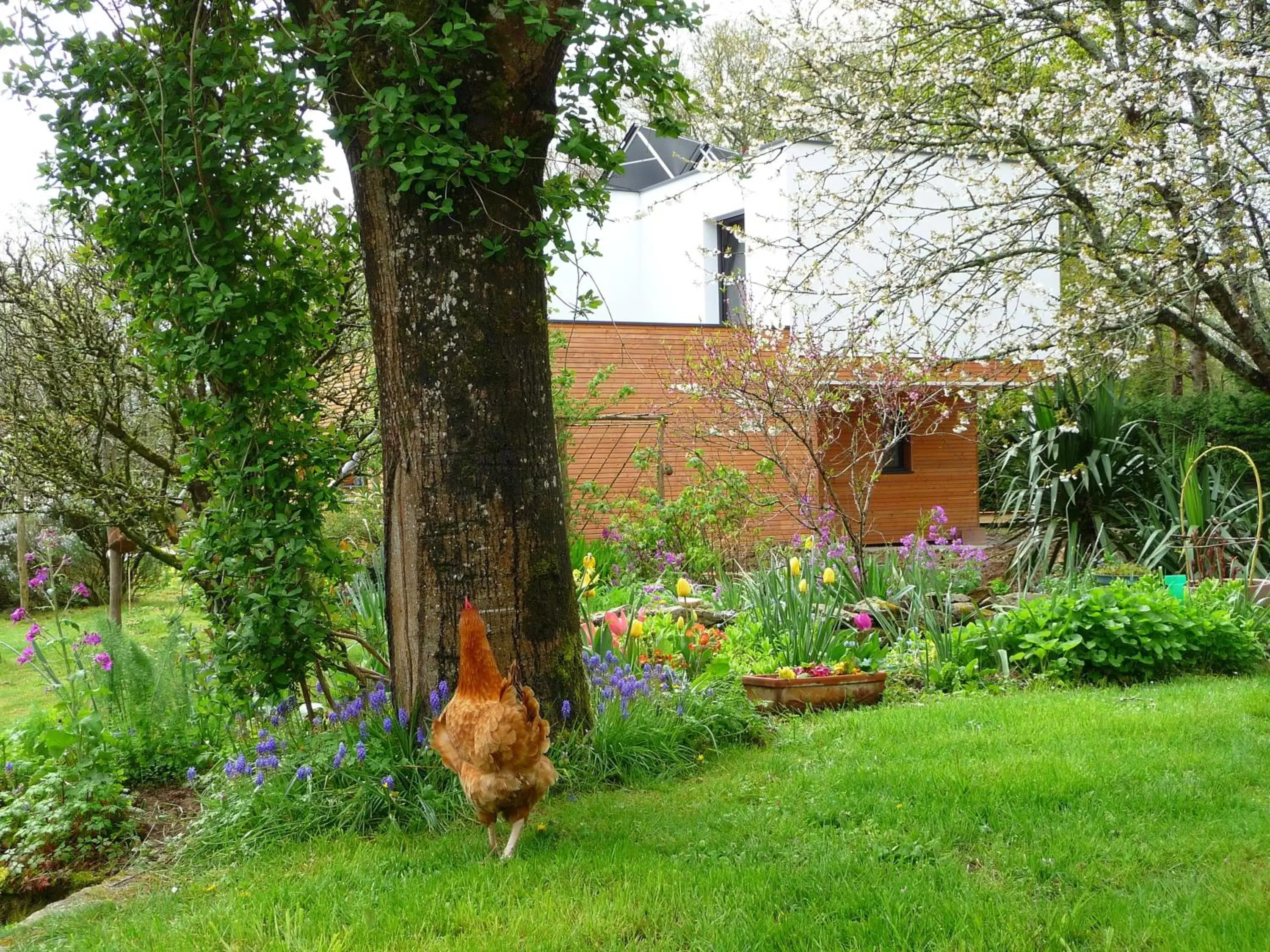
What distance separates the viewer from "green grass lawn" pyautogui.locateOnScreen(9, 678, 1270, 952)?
2.96 meters

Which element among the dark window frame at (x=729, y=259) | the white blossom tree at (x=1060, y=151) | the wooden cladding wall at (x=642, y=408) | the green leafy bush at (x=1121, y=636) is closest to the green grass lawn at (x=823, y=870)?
the green leafy bush at (x=1121, y=636)

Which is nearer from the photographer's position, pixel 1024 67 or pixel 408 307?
pixel 408 307

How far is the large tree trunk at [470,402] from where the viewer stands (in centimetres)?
423

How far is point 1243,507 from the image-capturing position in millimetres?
10148

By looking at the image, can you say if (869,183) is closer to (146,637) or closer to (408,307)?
(408,307)

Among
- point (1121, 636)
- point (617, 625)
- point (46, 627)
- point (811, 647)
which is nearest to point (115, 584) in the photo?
point (617, 625)

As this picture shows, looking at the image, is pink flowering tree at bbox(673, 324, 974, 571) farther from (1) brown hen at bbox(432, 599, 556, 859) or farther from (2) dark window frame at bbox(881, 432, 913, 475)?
(2) dark window frame at bbox(881, 432, 913, 475)

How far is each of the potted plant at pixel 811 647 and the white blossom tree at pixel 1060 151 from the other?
133 inches

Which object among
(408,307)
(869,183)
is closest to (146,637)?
(408,307)

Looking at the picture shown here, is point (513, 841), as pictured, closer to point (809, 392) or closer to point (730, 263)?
point (809, 392)

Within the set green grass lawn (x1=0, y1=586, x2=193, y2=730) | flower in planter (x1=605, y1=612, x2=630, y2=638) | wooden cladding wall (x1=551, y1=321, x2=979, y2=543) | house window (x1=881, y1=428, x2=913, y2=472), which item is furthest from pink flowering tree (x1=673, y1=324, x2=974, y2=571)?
house window (x1=881, y1=428, x2=913, y2=472)

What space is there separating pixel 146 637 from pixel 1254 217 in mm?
10261

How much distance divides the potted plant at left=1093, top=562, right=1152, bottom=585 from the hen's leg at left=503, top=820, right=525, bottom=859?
627 cm

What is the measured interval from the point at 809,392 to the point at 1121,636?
13.9ft
